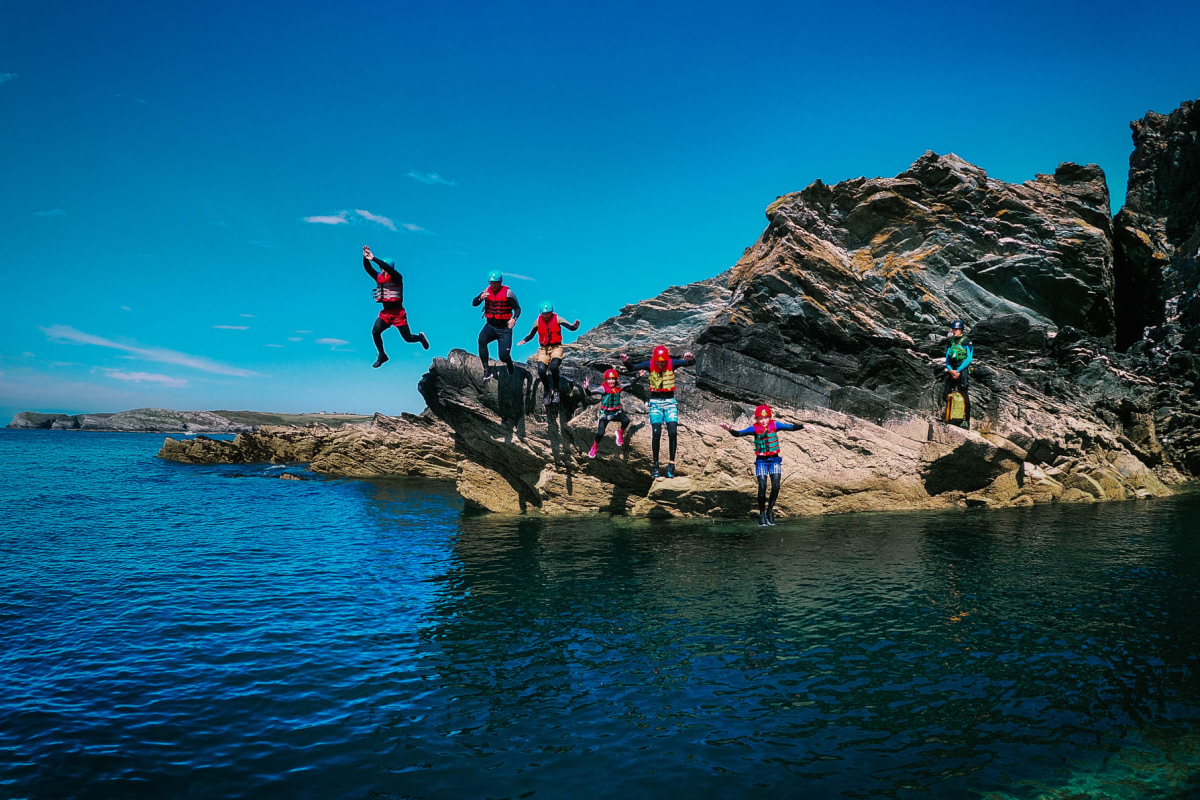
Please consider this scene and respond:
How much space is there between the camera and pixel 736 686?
8969 millimetres

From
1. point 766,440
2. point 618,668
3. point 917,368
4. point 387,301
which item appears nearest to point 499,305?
point 387,301

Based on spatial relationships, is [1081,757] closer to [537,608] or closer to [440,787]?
[440,787]

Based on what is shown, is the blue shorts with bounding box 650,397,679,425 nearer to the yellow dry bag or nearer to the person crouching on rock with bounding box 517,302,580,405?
the person crouching on rock with bounding box 517,302,580,405

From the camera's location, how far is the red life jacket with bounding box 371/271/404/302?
17.6 metres

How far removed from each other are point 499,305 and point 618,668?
1315 cm

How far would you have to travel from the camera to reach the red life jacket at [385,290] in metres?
17.6

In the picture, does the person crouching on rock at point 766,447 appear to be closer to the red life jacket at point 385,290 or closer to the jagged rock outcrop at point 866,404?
the jagged rock outcrop at point 866,404

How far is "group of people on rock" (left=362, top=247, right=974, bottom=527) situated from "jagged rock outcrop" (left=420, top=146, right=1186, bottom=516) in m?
1.05

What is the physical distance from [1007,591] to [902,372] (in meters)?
14.1

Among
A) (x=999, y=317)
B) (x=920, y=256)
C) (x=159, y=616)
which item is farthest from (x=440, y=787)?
(x=920, y=256)

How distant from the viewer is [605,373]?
70.8 feet

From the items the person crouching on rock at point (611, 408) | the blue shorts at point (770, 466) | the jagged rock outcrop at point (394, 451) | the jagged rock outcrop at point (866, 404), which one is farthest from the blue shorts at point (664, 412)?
the jagged rock outcrop at point (394, 451)

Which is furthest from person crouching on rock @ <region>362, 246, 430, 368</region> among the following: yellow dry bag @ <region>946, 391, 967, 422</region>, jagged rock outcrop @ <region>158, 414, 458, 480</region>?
jagged rock outcrop @ <region>158, 414, 458, 480</region>

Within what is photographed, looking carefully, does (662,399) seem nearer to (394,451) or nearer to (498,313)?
(498,313)
